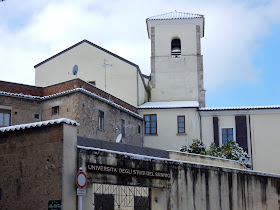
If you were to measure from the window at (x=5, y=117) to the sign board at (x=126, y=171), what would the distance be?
1625 centimetres

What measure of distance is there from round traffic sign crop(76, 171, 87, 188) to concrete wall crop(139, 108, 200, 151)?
2654cm

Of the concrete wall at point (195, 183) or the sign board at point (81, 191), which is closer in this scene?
the sign board at point (81, 191)

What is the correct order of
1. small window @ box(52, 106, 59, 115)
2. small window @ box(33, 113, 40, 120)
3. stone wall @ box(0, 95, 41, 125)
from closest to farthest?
1. stone wall @ box(0, 95, 41, 125)
2. small window @ box(52, 106, 59, 115)
3. small window @ box(33, 113, 40, 120)

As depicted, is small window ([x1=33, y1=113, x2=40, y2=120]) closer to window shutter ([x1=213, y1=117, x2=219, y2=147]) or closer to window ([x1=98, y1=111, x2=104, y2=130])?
window ([x1=98, y1=111, x2=104, y2=130])

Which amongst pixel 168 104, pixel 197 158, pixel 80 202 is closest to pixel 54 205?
pixel 80 202

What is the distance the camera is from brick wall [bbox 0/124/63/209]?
13.6 metres

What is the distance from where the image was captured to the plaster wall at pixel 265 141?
39.6 metres

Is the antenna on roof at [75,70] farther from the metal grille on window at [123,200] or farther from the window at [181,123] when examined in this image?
the metal grille on window at [123,200]

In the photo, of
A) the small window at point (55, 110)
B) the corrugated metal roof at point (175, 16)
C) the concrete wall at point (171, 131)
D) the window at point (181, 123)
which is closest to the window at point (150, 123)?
the concrete wall at point (171, 131)

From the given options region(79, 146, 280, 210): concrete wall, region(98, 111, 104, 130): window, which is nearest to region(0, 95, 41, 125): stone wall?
region(98, 111, 104, 130): window

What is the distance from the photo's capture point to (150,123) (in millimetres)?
40469

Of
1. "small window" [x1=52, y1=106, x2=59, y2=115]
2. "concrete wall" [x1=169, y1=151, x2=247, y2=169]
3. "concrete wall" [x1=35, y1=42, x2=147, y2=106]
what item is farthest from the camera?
"concrete wall" [x1=35, y1=42, x2=147, y2=106]

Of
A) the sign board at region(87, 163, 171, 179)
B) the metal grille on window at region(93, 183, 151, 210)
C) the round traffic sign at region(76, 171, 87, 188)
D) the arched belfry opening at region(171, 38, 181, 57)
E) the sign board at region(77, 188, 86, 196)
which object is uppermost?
the arched belfry opening at region(171, 38, 181, 57)

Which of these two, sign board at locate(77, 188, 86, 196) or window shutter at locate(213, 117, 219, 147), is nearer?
sign board at locate(77, 188, 86, 196)
